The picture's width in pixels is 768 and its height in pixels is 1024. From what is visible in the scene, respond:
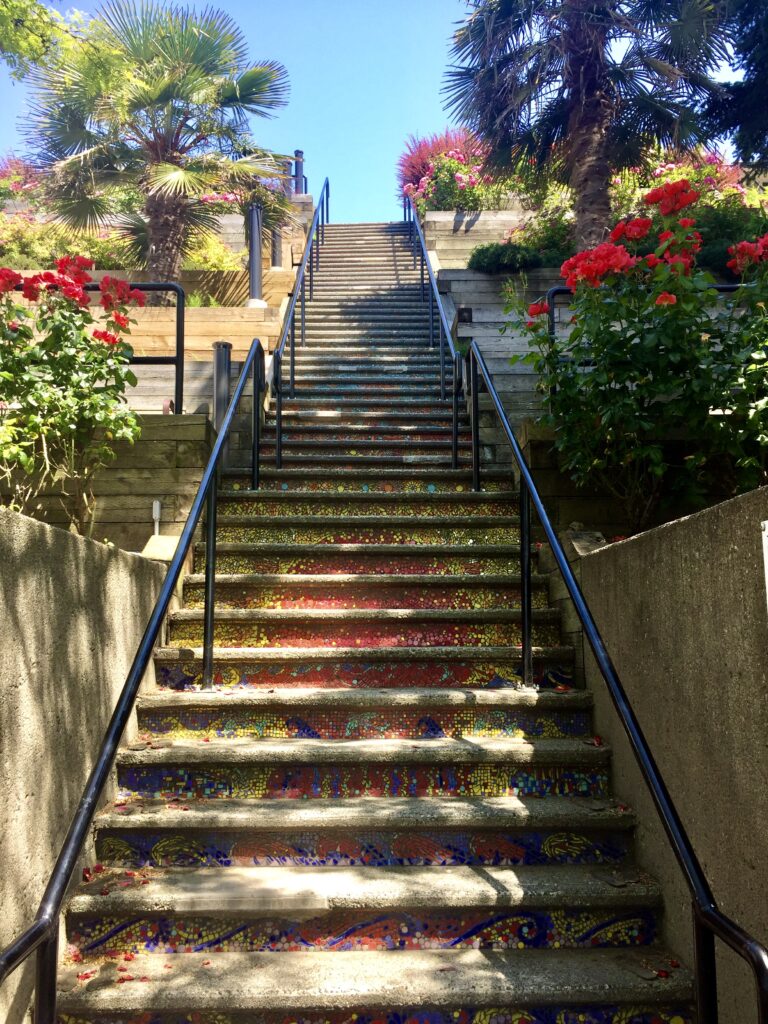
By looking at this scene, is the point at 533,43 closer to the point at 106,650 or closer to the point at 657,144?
the point at 657,144

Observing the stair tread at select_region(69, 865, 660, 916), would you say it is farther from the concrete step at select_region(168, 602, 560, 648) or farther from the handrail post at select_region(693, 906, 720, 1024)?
the concrete step at select_region(168, 602, 560, 648)

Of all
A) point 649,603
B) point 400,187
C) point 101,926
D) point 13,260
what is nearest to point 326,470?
point 649,603

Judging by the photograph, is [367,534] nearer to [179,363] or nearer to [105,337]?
[179,363]

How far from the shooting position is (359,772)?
275 centimetres

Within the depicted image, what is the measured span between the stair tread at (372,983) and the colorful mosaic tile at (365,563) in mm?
1974

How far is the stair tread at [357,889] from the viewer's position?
2.20 metres

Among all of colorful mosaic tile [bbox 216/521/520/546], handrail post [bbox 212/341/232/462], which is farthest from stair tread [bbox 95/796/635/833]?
handrail post [bbox 212/341/232/462]

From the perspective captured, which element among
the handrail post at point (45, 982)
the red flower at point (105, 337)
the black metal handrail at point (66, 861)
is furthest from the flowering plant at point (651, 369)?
the handrail post at point (45, 982)

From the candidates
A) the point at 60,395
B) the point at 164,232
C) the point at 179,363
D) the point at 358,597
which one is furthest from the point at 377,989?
the point at 164,232

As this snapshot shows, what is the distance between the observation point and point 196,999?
1.96 meters

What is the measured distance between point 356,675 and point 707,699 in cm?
156

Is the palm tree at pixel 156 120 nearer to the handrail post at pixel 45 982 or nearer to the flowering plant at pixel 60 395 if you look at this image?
the flowering plant at pixel 60 395

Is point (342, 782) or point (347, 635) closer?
point (342, 782)

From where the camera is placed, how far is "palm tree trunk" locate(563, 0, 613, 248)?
8.80 m
